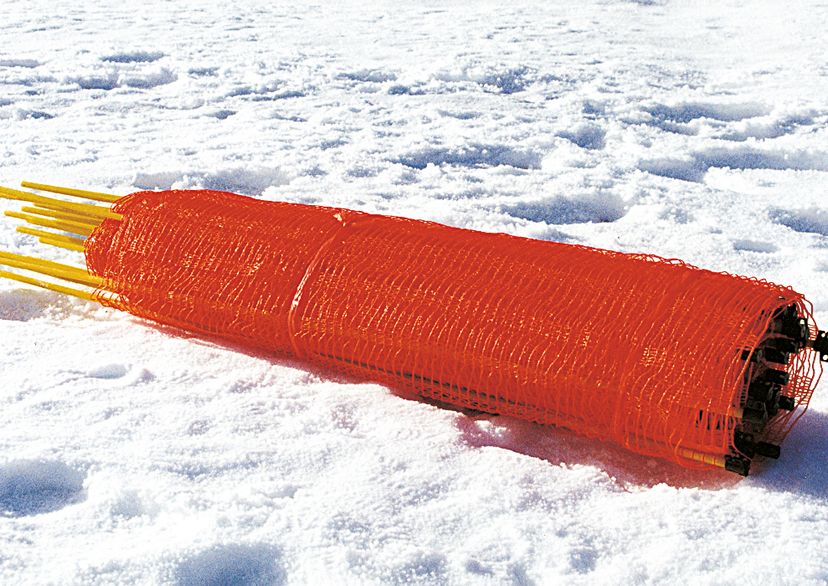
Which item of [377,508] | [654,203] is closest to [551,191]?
[654,203]

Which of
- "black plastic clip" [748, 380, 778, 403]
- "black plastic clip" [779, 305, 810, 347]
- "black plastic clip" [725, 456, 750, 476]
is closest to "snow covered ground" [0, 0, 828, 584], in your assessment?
"black plastic clip" [725, 456, 750, 476]

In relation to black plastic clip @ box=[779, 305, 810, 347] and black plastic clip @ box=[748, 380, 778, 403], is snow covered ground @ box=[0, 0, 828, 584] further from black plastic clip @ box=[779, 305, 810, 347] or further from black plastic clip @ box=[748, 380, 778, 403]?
black plastic clip @ box=[779, 305, 810, 347]

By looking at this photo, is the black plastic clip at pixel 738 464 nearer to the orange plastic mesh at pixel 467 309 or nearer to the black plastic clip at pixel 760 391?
the orange plastic mesh at pixel 467 309

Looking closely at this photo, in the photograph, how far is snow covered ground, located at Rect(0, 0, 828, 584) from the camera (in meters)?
1.79

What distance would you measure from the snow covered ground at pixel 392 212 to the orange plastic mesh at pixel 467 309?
101mm

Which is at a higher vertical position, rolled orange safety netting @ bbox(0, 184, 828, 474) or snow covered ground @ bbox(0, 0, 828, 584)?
rolled orange safety netting @ bbox(0, 184, 828, 474)

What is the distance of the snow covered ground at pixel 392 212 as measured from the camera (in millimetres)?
1792

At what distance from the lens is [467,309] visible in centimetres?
230

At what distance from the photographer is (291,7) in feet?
27.6

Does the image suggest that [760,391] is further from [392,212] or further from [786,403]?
[392,212]

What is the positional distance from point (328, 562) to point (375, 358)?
0.76 metres

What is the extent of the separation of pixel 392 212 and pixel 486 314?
1.56 metres

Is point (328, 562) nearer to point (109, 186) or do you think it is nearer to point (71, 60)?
point (109, 186)

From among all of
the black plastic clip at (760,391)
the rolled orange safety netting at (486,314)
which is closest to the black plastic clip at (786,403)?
the rolled orange safety netting at (486,314)
